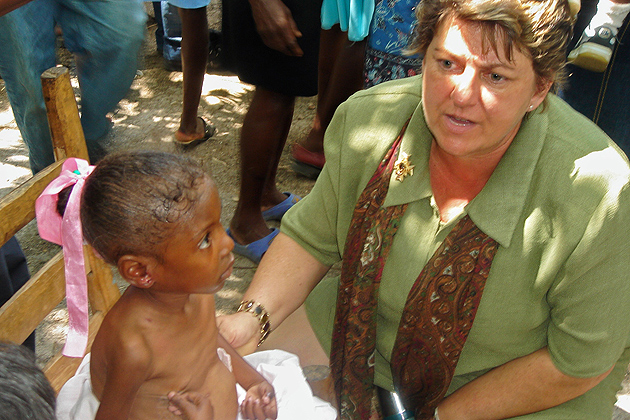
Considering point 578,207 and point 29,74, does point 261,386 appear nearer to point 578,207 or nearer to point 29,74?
point 578,207

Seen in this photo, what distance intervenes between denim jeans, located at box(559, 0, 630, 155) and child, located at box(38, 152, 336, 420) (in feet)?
7.10

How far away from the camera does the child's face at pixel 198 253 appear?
142cm

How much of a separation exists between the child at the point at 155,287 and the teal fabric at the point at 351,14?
1891 mm

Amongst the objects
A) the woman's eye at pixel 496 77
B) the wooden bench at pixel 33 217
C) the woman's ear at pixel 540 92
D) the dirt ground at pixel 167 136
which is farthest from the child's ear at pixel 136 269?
the dirt ground at pixel 167 136

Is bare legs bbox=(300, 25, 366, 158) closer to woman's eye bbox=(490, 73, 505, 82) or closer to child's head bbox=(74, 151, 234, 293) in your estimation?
woman's eye bbox=(490, 73, 505, 82)

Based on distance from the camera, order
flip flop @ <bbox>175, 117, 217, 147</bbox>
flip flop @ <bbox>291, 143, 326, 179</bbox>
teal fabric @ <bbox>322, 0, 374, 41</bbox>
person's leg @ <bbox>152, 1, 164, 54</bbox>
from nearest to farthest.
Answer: teal fabric @ <bbox>322, 0, 374, 41</bbox>
flip flop @ <bbox>291, 143, 326, 179</bbox>
flip flop @ <bbox>175, 117, 217, 147</bbox>
person's leg @ <bbox>152, 1, 164, 54</bbox>

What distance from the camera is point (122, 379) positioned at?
4.73 feet

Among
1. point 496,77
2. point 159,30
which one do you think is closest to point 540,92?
point 496,77

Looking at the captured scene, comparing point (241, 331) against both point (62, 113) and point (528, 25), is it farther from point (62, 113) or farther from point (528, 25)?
point (528, 25)

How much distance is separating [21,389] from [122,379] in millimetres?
561

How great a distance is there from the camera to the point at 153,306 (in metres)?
1.54

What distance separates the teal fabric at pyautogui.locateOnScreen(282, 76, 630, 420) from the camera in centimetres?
167

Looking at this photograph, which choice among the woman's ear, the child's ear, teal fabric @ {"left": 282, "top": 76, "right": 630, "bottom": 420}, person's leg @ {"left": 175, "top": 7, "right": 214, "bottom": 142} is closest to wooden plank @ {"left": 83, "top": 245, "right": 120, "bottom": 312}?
the child's ear

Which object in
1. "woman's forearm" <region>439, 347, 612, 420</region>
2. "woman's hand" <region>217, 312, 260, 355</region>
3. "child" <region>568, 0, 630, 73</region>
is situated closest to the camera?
"woman's forearm" <region>439, 347, 612, 420</region>
